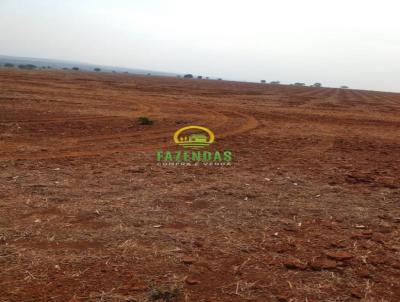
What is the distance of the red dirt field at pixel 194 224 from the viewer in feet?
10.9

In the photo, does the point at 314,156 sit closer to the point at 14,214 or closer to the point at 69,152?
the point at 69,152

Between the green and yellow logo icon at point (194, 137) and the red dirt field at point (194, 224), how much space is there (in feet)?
1.95

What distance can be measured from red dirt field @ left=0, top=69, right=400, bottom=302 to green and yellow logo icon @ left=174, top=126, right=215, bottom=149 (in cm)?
59

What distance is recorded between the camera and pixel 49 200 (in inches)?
203

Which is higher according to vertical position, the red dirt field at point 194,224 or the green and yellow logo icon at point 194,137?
the green and yellow logo icon at point 194,137

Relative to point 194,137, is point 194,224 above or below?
below

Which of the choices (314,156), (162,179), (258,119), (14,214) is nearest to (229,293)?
(14,214)

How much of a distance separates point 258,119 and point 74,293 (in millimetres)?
12970

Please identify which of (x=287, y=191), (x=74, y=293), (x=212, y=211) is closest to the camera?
(x=74, y=293)

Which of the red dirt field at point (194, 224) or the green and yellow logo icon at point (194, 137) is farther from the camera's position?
the green and yellow logo icon at point (194, 137)

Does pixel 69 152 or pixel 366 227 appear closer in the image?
pixel 366 227

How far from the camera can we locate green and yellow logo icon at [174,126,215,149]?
31.3ft

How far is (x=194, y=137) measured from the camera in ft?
34.6

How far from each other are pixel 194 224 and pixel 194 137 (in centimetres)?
606
